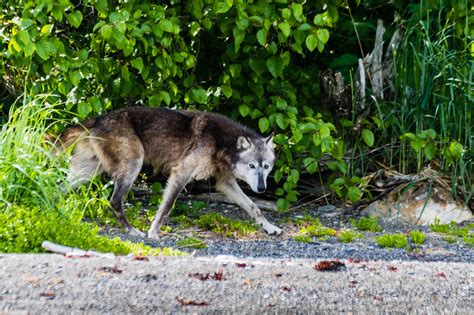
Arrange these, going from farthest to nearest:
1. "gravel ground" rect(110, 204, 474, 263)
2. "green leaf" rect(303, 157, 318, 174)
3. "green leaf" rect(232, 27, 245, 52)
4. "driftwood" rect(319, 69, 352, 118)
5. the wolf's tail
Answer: "driftwood" rect(319, 69, 352, 118), "green leaf" rect(303, 157, 318, 174), the wolf's tail, "green leaf" rect(232, 27, 245, 52), "gravel ground" rect(110, 204, 474, 263)

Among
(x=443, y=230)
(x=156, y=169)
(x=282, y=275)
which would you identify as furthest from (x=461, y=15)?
(x=282, y=275)

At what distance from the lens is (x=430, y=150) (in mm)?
9211

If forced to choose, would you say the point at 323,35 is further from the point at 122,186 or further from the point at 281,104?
the point at 122,186

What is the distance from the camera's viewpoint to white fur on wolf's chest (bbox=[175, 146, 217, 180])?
368 inches

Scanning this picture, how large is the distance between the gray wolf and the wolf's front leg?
0.01 m

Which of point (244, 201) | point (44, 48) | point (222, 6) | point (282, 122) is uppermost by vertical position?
point (222, 6)

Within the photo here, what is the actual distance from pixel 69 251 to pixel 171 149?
12.3ft


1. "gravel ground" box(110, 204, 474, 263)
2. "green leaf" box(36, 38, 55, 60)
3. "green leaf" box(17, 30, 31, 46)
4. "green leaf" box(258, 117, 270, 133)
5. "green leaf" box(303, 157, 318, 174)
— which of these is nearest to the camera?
"gravel ground" box(110, 204, 474, 263)

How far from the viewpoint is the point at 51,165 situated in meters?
7.65

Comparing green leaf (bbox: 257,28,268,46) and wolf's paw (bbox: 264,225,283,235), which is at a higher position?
green leaf (bbox: 257,28,268,46)

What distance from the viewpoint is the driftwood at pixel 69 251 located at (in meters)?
5.62

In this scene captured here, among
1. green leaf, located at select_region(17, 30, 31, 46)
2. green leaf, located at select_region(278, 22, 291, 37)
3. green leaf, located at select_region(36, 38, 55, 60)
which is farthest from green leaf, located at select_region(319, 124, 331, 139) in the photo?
green leaf, located at select_region(17, 30, 31, 46)

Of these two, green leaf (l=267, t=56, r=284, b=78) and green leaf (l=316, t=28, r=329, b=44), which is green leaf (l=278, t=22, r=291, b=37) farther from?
green leaf (l=267, t=56, r=284, b=78)

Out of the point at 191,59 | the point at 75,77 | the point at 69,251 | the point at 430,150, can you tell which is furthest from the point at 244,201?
the point at 69,251
